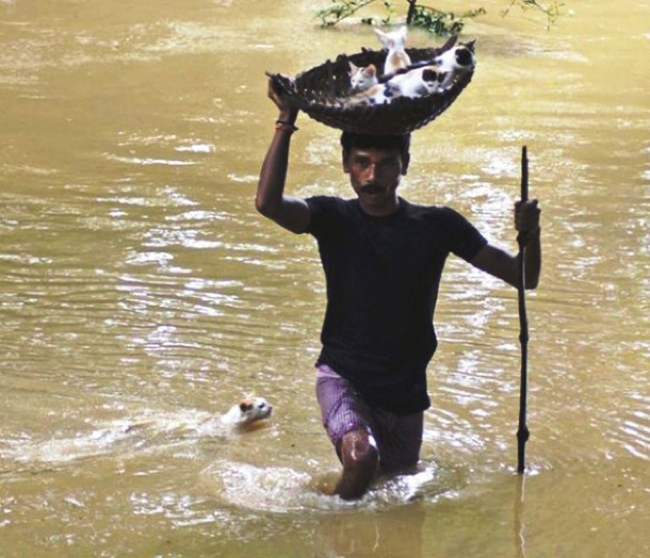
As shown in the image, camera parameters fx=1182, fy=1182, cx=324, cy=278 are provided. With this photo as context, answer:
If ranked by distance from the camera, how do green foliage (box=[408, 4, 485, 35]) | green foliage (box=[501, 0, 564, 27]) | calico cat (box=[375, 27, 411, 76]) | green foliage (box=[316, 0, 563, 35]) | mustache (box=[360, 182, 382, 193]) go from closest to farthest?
mustache (box=[360, 182, 382, 193]), calico cat (box=[375, 27, 411, 76]), green foliage (box=[408, 4, 485, 35]), green foliage (box=[316, 0, 563, 35]), green foliage (box=[501, 0, 564, 27])

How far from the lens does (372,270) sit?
367cm

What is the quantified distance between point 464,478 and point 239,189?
4072 mm

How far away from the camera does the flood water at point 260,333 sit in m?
3.86

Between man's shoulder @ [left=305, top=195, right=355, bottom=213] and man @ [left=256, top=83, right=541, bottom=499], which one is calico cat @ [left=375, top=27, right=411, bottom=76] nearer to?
man @ [left=256, top=83, right=541, bottom=499]

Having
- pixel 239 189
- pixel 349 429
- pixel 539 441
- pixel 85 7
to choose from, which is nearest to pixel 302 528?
pixel 349 429

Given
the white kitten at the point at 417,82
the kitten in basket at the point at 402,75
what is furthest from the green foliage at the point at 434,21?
the white kitten at the point at 417,82

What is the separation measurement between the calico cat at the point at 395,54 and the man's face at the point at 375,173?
273 millimetres

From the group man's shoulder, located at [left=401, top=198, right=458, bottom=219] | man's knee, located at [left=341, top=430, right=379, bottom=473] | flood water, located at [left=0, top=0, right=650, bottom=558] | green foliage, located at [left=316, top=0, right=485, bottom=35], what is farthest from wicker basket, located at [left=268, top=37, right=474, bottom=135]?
green foliage, located at [left=316, top=0, right=485, bottom=35]

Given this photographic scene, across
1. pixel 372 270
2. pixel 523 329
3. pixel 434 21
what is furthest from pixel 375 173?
pixel 434 21

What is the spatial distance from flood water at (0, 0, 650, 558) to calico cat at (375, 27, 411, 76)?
4.56 ft

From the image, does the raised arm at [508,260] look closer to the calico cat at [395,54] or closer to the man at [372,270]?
the man at [372,270]

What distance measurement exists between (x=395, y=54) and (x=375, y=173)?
419mm

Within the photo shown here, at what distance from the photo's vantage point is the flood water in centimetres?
386

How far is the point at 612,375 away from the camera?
5.13 meters
